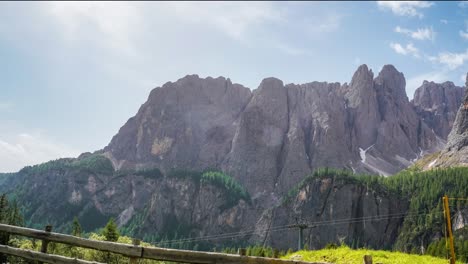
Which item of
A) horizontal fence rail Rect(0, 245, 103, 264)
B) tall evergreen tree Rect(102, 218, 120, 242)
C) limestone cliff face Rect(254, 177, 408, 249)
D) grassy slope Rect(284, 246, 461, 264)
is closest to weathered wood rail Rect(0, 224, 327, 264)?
horizontal fence rail Rect(0, 245, 103, 264)

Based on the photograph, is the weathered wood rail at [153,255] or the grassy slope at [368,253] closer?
the weathered wood rail at [153,255]

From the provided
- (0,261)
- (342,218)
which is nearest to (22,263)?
(0,261)

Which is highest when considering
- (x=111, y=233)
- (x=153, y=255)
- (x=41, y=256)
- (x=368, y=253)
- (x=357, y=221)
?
(x=153, y=255)

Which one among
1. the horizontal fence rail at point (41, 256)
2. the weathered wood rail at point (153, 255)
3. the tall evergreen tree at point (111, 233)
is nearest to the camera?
the weathered wood rail at point (153, 255)

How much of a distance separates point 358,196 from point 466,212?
150ft

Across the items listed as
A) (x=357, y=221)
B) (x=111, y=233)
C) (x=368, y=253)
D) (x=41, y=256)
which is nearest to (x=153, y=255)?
(x=41, y=256)

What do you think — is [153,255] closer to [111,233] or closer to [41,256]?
[41,256]

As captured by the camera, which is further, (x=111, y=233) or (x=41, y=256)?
(x=111, y=233)

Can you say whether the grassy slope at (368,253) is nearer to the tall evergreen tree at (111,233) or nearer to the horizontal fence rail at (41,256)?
the horizontal fence rail at (41,256)

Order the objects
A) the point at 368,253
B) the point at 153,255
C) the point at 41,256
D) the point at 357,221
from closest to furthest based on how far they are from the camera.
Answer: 1. the point at 153,255
2. the point at 41,256
3. the point at 368,253
4. the point at 357,221

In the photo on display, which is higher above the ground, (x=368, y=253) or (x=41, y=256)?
(x=41, y=256)

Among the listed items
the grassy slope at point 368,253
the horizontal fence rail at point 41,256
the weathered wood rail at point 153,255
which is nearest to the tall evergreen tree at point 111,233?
the grassy slope at point 368,253

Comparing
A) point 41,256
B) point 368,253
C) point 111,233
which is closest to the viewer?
point 41,256

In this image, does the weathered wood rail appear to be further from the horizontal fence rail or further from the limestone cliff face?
the limestone cliff face
